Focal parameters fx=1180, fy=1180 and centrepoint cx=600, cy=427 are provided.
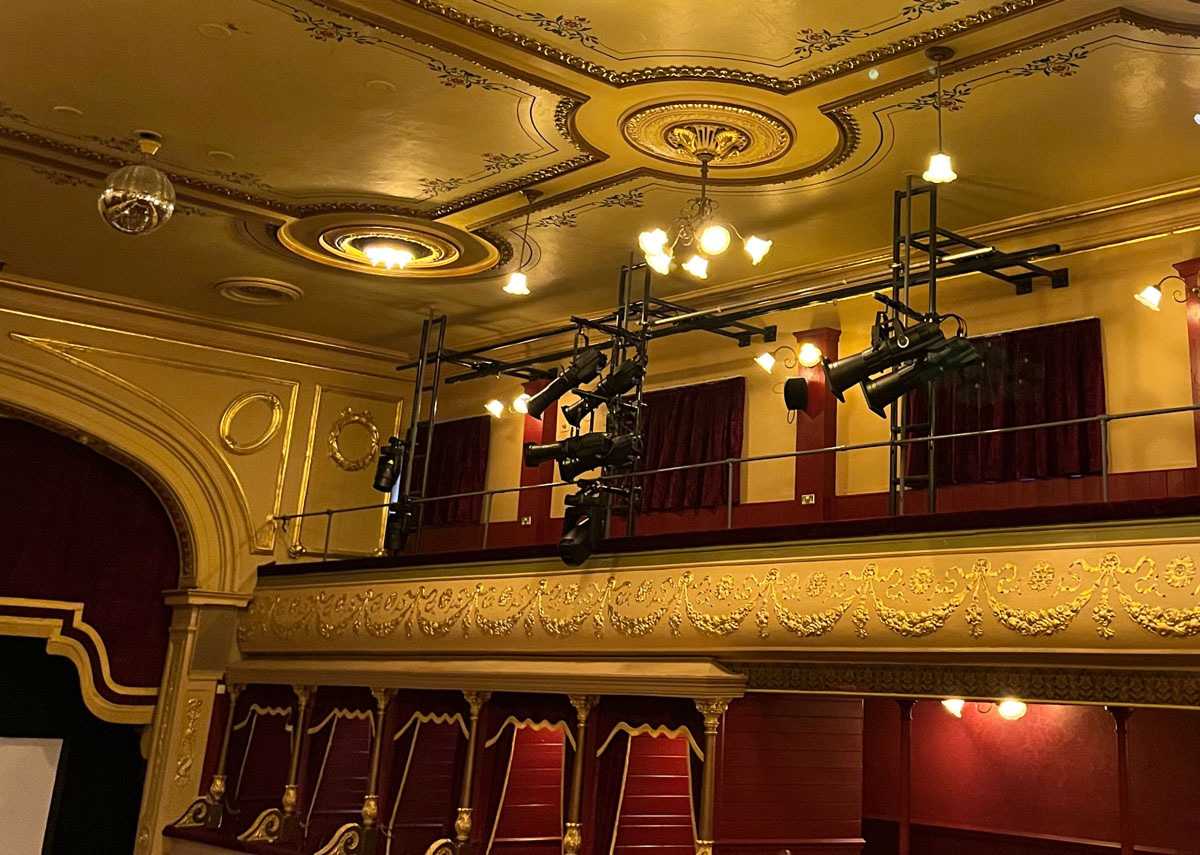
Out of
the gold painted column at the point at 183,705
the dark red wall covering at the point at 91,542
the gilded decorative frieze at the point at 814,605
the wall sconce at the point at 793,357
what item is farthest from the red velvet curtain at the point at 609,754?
the dark red wall covering at the point at 91,542

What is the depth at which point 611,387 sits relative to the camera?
8.27 metres

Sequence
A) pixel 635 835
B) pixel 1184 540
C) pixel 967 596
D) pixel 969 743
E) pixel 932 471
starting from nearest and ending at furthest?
pixel 1184 540, pixel 967 596, pixel 932 471, pixel 635 835, pixel 969 743

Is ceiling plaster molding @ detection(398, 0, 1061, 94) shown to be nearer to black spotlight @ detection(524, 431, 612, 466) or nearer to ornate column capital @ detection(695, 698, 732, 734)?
black spotlight @ detection(524, 431, 612, 466)

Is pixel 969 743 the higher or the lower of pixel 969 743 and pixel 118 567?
the lower

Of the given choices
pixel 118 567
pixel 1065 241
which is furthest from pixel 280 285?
pixel 1065 241

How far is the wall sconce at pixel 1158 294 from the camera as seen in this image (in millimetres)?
7941

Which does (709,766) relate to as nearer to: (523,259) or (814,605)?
(814,605)

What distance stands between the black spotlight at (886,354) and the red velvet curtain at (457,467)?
5935 millimetres

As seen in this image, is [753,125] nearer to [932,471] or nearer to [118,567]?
[932,471]

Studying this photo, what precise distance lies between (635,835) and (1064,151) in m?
5.23

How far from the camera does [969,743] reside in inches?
357

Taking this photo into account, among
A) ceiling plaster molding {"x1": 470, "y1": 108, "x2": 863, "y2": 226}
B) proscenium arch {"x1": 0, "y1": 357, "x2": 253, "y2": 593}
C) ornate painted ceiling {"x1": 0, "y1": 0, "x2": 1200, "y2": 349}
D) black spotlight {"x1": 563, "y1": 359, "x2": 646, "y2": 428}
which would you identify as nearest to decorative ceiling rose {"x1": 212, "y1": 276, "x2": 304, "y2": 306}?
ornate painted ceiling {"x1": 0, "y1": 0, "x2": 1200, "y2": 349}

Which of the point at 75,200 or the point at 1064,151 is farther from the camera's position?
the point at 75,200

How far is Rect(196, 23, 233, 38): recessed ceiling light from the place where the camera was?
21.5ft
